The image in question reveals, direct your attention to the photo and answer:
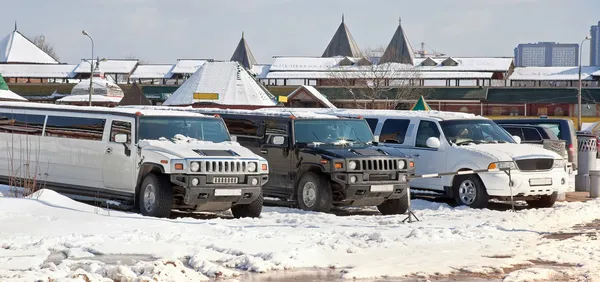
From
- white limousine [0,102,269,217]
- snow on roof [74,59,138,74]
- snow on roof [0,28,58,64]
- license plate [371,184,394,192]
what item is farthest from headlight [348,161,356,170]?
snow on roof [0,28,58,64]

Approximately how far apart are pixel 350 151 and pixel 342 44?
110514mm

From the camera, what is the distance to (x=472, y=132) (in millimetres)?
19516

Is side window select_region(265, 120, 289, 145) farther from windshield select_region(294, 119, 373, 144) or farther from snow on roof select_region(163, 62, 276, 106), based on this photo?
snow on roof select_region(163, 62, 276, 106)

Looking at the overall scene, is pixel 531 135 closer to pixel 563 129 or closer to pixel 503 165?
pixel 563 129

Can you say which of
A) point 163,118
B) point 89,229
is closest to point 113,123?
point 163,118

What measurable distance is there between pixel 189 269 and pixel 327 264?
157 cm

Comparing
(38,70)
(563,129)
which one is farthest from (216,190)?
(38,70)

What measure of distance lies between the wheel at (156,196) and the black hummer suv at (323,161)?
279 centimetres

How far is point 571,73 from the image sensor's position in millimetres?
95938

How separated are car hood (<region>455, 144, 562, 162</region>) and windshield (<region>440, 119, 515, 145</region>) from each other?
351 millimetres

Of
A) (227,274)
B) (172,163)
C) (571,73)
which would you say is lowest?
(227,274)

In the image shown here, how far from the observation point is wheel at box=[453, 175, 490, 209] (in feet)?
59.7

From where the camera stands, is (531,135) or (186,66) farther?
(186,66)

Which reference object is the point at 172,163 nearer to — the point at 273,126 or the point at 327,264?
the point at 273,126
